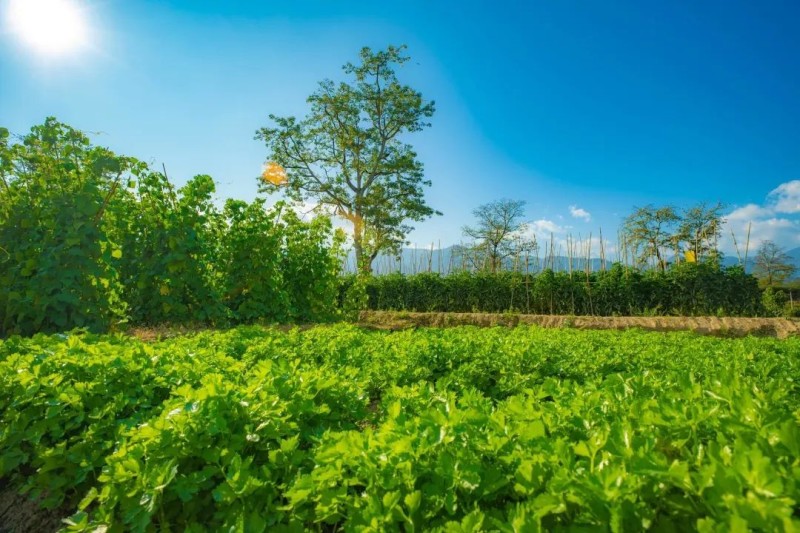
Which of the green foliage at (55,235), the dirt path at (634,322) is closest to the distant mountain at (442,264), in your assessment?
the dirt path at (634,322)

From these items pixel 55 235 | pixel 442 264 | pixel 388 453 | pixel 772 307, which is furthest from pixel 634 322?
pixel 442 264

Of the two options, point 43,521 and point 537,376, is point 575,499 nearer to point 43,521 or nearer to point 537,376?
point 537,376

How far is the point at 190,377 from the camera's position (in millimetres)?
3162

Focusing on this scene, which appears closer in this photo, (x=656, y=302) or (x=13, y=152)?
(x=13, y=152)

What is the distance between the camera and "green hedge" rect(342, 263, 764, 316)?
18.6m

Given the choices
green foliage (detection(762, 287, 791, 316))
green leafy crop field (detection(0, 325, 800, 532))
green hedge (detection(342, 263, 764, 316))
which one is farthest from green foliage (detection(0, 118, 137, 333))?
green foliage (detection(762, 287, 791, 316))

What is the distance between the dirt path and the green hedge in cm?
358

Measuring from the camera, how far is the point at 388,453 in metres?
1.50

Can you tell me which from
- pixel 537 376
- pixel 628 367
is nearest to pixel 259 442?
pixel 537 376

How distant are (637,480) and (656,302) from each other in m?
21.3

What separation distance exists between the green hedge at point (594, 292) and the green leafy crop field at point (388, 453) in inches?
635

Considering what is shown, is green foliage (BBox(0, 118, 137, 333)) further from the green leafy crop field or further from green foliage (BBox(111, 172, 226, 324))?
the green leafy crop field

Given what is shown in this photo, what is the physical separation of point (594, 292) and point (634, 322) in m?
5.66

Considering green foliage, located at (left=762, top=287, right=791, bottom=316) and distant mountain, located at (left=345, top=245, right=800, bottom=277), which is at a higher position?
distant mountain, located at (left=345, top=245, right=800, bottom=277)
